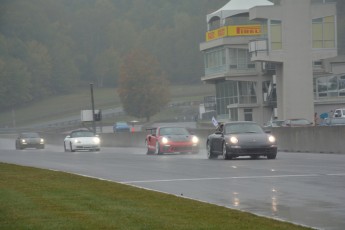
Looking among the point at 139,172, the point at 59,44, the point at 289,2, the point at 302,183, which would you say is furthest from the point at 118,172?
the point at 59,44

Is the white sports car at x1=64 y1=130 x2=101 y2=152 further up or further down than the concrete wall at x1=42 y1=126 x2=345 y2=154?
further down

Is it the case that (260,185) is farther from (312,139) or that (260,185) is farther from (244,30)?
(244,30)

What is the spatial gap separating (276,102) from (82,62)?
112153 mm

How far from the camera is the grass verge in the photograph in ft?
38.8

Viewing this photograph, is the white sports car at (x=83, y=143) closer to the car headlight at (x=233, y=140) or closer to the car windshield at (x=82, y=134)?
the car windshield at (x=82, y=134)

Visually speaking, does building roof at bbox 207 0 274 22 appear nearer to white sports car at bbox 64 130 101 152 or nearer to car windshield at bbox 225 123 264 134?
white sports car at bbox 64 130 101 152

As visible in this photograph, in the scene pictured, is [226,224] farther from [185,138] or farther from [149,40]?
[149,40]

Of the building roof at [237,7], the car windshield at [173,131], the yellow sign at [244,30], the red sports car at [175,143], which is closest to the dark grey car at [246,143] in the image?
the red sports car at [175,143]

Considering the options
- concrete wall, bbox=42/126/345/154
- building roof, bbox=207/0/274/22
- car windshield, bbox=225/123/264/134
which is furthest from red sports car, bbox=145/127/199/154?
building roof, bbox=207/0/274/22

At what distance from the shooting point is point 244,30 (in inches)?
3556

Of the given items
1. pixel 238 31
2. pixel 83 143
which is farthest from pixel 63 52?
pixel 83 143

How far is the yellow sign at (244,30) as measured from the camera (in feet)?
293

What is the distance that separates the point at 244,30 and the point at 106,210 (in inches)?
3062

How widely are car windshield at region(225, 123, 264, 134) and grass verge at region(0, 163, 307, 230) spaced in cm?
1392
